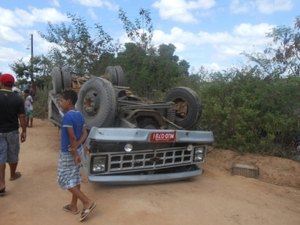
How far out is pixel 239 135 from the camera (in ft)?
28.0

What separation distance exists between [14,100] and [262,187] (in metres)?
4.24

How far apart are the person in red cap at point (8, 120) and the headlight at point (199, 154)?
278 centimetres

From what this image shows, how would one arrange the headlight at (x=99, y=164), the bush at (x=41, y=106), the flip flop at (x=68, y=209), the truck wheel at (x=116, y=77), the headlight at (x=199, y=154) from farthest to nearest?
the bush at (x=41, y=106)
the truck wheel at (x=116, y=77)
the headlight at (x=199, y=154)
the headlight at (x=99, y=164)
the flip flop at (x=68, y=209)

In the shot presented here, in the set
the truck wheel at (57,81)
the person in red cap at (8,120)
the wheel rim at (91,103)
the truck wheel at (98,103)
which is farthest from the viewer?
the truck wheel at (57,81)

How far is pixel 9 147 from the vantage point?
6.28 m

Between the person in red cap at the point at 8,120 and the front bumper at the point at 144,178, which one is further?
the person in red cap at the point at 8,120

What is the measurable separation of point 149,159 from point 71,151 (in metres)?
1.50

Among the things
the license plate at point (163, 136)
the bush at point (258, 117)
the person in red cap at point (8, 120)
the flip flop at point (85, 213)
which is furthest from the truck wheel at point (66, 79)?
the flip flop at point (85, 213)

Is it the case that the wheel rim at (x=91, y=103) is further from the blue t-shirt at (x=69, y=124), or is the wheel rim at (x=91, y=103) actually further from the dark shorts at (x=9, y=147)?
the blue t-shirt at (x=69, y=124)

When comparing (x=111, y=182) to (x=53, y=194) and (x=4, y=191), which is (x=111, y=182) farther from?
(x=4, y=191)

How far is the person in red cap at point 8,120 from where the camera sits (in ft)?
20.1

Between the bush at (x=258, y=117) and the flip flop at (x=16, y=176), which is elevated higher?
the bush at (x=258, y=117)

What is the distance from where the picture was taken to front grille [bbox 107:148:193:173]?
6.02 metres

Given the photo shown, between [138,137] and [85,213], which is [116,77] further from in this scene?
[85,213]
